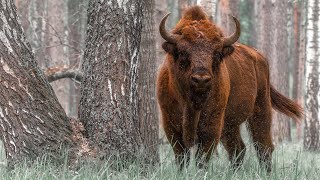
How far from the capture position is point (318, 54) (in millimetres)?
14602

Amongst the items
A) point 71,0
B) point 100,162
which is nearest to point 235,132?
point 100,162

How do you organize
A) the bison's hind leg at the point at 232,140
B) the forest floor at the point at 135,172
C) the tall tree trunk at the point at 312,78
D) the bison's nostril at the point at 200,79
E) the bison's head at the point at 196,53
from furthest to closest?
the tall tree trunk at the point at 312,78, the bison's hind leg at the point at 232,140, the bison's head at the point at 196,53, the bison's nostril at the point at 200,79, the forest floor at the point at 135,172

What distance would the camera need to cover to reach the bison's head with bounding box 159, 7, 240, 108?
22.5 ft

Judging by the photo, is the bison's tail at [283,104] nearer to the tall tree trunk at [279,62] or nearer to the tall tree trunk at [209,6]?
the tall tree trunk at [209,6]

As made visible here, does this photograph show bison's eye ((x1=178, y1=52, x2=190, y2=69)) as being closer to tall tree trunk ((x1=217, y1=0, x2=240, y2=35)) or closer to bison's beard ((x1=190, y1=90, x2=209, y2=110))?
bison's beard ((x1=190, y1=90, x2=209, y2=110))

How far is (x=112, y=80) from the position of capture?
673 cm

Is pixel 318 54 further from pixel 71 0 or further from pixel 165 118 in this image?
pixel 71 0

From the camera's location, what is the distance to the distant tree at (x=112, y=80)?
22.0 feet

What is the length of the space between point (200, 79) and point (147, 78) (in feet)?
9.16

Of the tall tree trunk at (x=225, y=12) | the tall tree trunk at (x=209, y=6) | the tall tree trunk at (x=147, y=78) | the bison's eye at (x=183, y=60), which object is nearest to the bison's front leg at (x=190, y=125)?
the bison's eye at (x=183, y=60)

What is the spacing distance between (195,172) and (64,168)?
1.17 m

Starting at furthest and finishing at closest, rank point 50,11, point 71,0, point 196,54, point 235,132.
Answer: point 71,0
point 50,11
point 235,132
point 196,54

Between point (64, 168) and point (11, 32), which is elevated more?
point (11, 32)

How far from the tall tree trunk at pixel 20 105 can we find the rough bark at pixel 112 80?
1.33 ft
